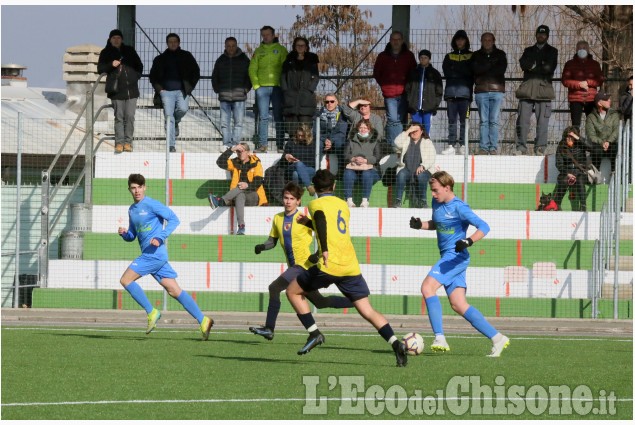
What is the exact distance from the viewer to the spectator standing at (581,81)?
24.2m

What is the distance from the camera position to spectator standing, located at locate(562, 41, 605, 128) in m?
24.2

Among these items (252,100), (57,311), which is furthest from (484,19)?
(57,311)

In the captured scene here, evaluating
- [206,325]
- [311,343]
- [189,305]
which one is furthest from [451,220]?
[189,305]

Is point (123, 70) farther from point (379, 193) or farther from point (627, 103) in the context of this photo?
point (627, 103)

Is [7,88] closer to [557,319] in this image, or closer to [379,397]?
[557,319]

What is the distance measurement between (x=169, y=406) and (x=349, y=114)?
13725 millimetres

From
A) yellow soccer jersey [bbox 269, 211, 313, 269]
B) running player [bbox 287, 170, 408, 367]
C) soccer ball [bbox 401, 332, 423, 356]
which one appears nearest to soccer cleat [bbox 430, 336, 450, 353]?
soccer ball [bbox 401, 332, 423, 356]

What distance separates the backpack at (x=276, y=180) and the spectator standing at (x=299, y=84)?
1.29m

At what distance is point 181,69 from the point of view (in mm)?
24781

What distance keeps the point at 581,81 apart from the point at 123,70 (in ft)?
26.8

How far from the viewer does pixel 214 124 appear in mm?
25703

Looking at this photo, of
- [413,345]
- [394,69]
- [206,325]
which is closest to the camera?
[413,345]

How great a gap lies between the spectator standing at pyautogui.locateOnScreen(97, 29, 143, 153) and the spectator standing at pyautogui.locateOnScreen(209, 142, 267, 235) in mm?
2319

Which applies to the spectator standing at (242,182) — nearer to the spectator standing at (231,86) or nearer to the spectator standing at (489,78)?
the spectator standing at (231,86)
